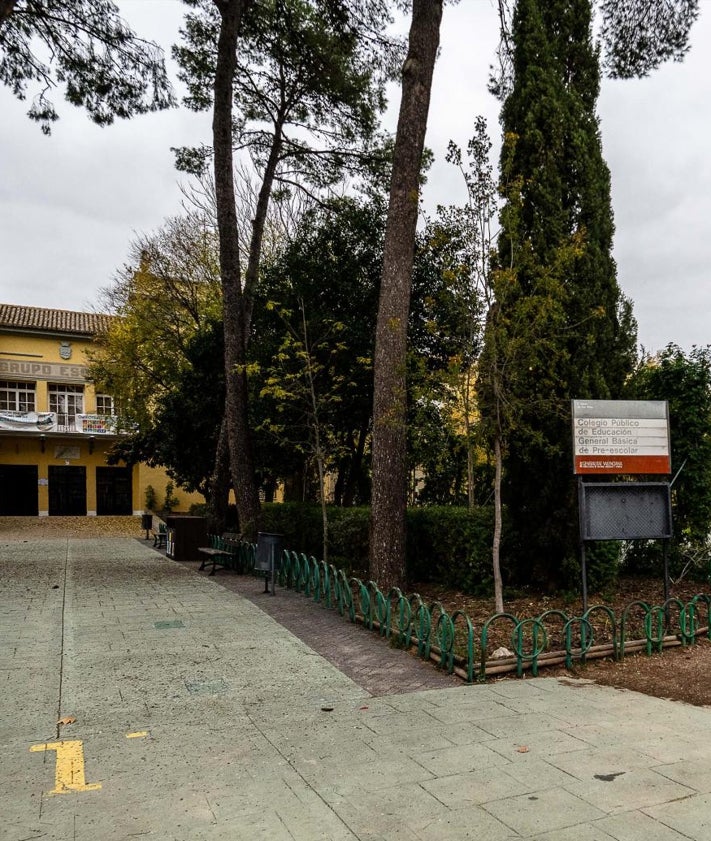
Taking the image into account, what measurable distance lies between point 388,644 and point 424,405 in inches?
149

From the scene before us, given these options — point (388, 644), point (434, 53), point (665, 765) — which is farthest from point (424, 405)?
point (665, 765)

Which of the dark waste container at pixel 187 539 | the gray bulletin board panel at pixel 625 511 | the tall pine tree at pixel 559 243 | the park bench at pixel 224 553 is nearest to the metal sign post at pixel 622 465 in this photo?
the gray bulletin board panel at pixel 625 511

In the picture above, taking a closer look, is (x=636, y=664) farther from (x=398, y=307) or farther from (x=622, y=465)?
(x=398, y=307)

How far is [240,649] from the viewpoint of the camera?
23.1ft

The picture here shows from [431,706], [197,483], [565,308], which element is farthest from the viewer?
[197,483]

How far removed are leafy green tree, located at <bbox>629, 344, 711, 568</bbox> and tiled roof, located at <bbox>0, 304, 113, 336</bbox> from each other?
101ft

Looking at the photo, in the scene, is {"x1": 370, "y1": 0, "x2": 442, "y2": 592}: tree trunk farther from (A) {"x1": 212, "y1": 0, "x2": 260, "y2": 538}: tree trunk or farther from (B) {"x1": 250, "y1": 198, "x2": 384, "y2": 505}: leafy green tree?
(A) {"x1": 212, "y1": 0, "x2": 260, "y2": 538}: tree trunk

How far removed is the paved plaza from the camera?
3.39 m

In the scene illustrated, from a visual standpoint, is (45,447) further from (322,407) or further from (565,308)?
(565,308)

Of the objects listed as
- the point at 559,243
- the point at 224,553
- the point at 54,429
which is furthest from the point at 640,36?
the point at 54,429

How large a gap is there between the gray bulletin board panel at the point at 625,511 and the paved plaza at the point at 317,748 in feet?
6.80

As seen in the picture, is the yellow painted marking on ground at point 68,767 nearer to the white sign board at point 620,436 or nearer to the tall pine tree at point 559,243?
the white sign board at point 620,436

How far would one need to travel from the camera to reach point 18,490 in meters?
35.8

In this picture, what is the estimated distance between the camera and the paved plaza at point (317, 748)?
11.1ft
